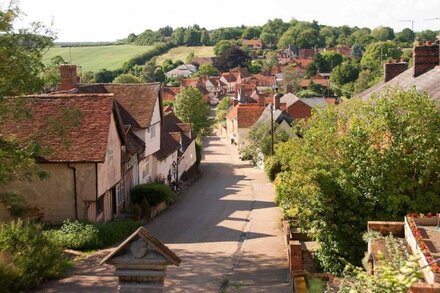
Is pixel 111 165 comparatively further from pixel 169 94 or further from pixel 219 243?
pixel 169 94

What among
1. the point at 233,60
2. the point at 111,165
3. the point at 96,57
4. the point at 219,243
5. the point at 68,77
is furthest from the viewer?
the point at 96,57

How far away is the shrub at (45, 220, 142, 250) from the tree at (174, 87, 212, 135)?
4104cm

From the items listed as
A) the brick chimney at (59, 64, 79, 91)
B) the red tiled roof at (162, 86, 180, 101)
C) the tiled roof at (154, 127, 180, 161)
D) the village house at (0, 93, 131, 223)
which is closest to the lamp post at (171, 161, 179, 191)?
the tiled roof at (154, 127, 180, 161)

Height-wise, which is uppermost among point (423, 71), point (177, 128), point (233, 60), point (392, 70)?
point (233, 60)

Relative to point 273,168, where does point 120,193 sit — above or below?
above

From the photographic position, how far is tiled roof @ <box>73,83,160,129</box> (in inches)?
1329

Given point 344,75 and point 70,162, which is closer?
point 70,162

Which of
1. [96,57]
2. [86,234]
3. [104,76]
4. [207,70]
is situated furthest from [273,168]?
[96,57]

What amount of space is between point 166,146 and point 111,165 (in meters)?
13.9

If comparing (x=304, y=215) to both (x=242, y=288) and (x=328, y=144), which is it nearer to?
(x=328, y=144)

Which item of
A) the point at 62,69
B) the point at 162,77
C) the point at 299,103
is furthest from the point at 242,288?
the point at 162,77

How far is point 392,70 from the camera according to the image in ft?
110

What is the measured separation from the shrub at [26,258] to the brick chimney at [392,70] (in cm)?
2137

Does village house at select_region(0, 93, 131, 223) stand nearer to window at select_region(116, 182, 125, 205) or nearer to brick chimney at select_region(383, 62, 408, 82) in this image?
window at select_region(116, 182, 125, 205)
